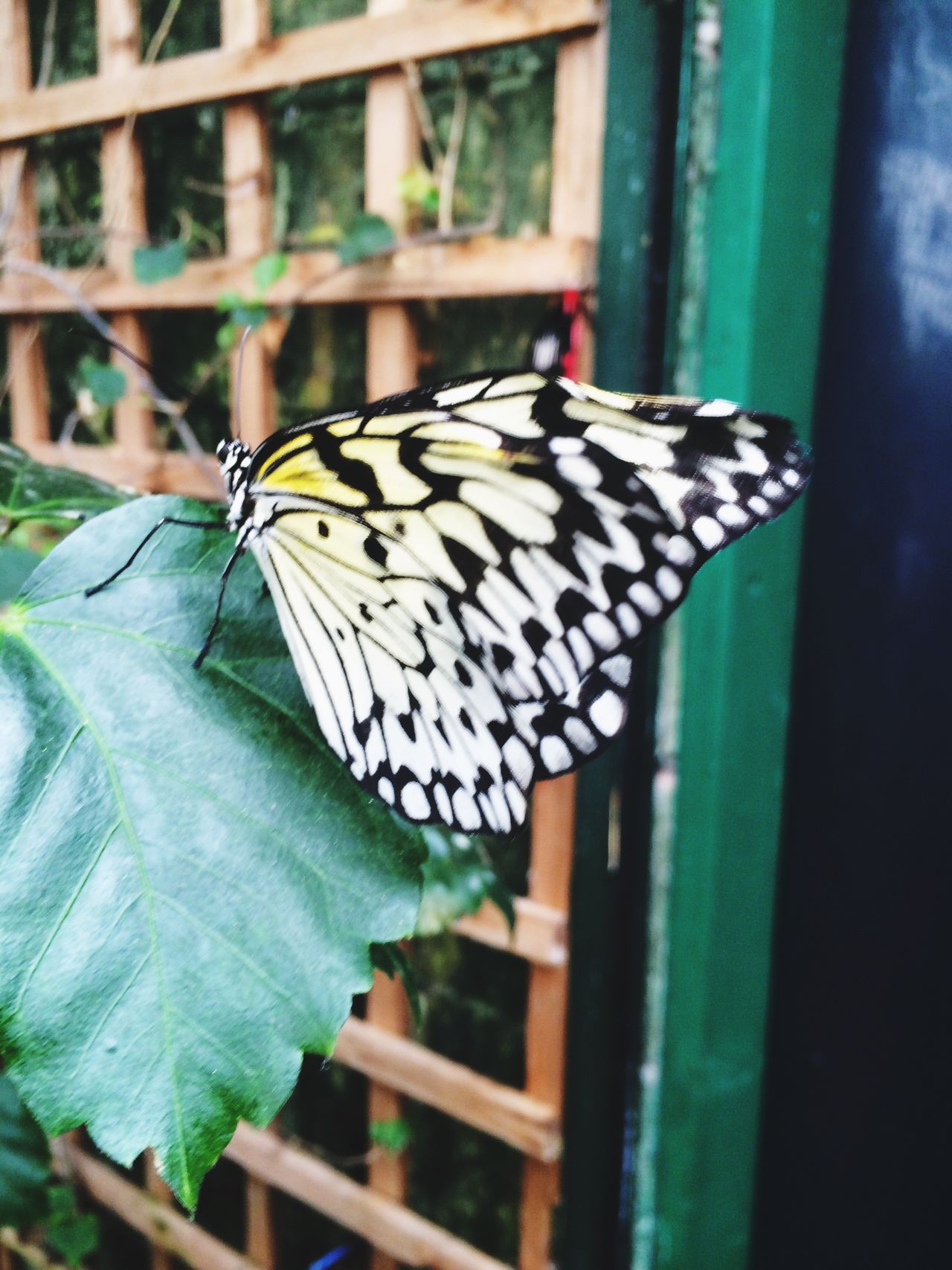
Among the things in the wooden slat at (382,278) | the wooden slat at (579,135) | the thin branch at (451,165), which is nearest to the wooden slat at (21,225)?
the wooden slat at (382,278)

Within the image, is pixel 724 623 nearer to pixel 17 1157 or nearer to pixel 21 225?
pixel 17 1157

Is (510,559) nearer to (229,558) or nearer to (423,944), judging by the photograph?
(229,558)

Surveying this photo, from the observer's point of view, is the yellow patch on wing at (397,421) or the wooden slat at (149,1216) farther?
the wooden slat at (149,1216)

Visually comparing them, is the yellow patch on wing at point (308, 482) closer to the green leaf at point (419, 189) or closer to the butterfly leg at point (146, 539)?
the butterfly leg at point (146, 539)

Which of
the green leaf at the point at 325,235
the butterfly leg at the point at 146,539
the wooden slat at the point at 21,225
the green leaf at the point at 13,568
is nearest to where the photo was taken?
the butterfly leg at the point at 146,539

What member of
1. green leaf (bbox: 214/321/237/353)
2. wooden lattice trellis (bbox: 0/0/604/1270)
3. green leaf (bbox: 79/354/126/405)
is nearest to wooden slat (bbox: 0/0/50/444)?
wooden lattice trellis (bbox: 0/0/604/1270)

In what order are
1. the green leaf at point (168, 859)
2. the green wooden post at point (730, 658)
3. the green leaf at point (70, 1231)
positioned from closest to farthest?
1. the green leaf at point (168, 859)
2. the green wooden post at point (730, 658)
3. the green leaf at point (70, 1231)

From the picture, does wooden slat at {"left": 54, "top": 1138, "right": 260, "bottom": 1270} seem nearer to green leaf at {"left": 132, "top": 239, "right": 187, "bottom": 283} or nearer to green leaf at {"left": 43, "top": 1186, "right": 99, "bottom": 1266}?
green leaf at {"left": 43, "top": 1186, "right": 99, "bottom": 1266}
